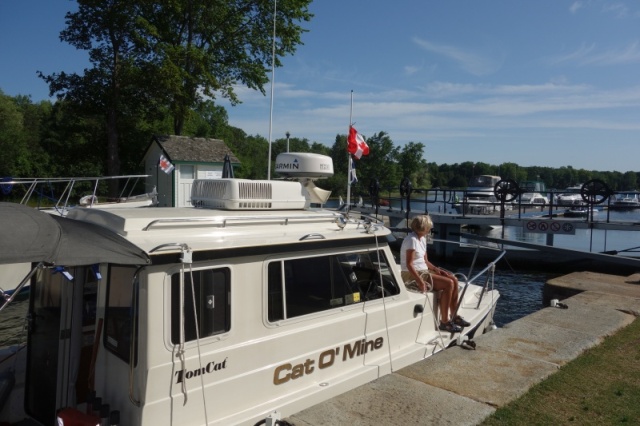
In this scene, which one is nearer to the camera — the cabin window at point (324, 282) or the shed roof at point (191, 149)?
the cabin window at point (324, 282)

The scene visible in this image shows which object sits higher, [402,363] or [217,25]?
[217,25]

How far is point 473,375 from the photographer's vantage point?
209 inches

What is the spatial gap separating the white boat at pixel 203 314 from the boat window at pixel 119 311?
1 centimetres

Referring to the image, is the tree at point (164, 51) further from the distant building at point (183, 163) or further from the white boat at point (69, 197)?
the white boat at point (69, 197)

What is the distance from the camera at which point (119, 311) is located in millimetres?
3893

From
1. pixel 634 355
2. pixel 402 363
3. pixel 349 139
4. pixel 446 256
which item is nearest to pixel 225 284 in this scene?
pixel 402 363

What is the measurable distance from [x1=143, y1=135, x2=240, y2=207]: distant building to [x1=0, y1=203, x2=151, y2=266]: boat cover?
18364 millimetres

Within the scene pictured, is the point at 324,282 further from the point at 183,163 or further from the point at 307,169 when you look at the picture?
the point at 183,163

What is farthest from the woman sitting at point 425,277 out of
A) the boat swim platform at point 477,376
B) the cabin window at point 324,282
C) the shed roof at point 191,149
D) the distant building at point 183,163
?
the shed roof at point 191,149

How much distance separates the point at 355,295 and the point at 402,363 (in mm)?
1057

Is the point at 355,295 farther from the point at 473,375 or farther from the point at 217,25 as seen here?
the point at 217,25

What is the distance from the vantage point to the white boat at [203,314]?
12.0ft

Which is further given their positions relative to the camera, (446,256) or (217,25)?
(217,25)

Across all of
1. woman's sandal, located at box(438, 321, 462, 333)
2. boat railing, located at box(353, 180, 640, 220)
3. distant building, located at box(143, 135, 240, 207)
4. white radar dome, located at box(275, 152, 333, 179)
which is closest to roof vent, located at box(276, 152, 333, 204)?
white radar dome, located at box(275, 152, 333, 179)
